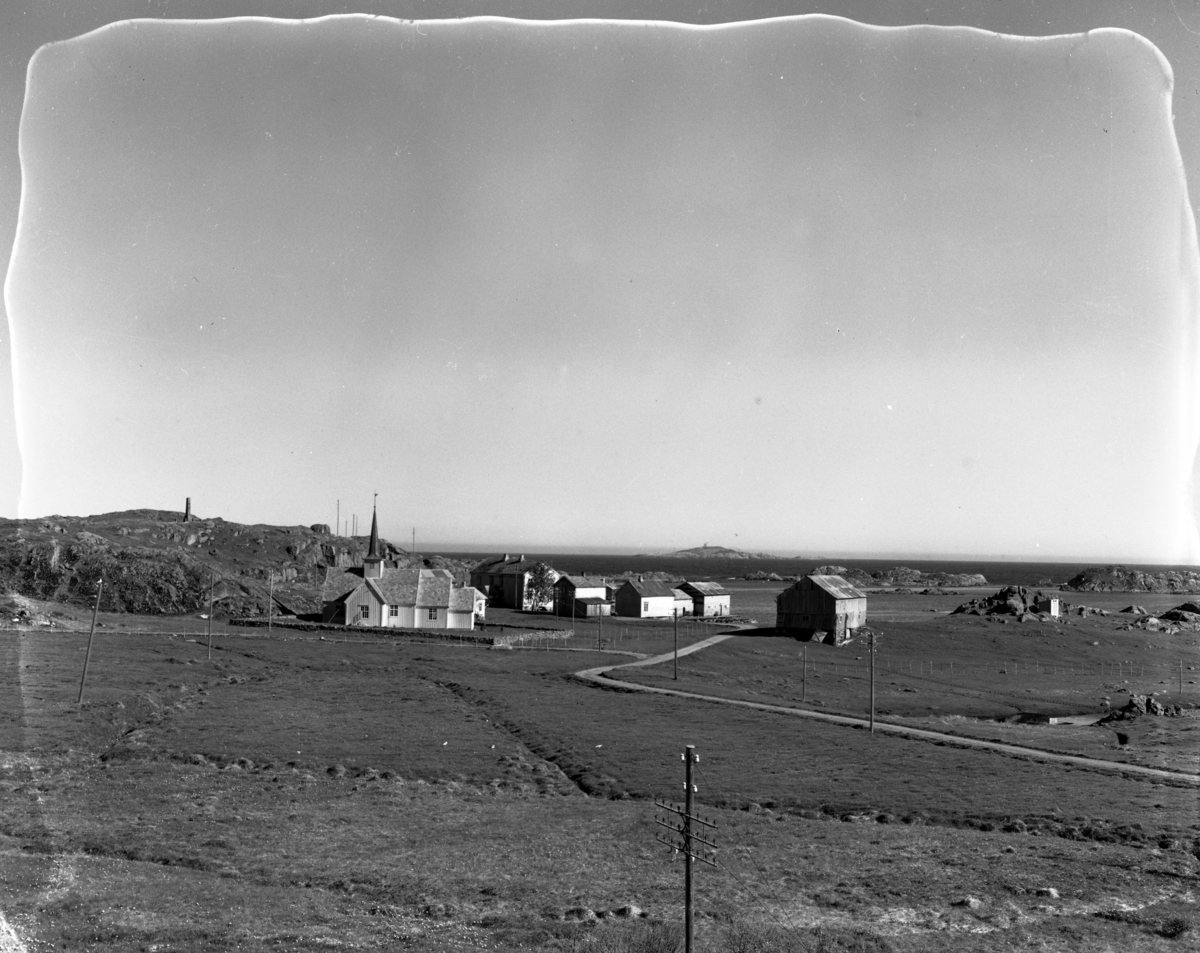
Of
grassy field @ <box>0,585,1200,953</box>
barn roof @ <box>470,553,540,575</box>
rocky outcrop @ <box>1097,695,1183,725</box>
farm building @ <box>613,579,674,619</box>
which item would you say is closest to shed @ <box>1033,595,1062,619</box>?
farm building @ <box>613,579,674,619</box>

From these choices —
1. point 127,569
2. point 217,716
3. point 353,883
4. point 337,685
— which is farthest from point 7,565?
point 353,883

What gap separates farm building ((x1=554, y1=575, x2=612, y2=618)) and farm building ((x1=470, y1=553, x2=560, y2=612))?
19.5 feet

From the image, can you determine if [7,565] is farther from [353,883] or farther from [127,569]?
[353,883]

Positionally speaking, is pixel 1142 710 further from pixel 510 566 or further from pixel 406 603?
pixel 510 566

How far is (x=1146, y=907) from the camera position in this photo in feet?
75.8

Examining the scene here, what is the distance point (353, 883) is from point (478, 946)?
541 cm

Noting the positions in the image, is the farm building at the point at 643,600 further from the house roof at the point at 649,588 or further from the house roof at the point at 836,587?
the house roof at the point at 836,587

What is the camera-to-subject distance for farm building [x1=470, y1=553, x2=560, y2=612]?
128750mm

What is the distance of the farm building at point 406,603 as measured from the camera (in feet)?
313

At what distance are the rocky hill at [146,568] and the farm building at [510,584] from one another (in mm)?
23849

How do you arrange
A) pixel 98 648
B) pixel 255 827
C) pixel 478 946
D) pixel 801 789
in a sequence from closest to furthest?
pixel 478 946 < pixel 255 827 < pixel 801 789 < pixel 98 648

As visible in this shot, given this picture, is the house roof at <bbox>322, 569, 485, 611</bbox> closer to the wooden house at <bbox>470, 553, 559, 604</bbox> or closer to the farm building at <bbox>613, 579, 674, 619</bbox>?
the farm building at <bbox>613, 579, 674, 619</bbox>

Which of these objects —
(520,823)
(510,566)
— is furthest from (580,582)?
(520,823)

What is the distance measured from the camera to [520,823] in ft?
99.6
